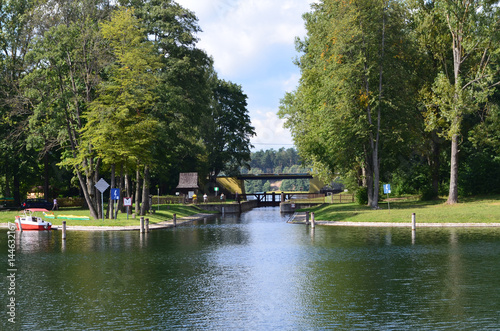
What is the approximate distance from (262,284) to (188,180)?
2285 inches

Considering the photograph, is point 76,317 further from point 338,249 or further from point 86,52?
point 86,52

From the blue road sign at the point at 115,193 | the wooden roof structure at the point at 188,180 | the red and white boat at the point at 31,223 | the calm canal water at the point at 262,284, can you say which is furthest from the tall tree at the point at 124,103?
the wooden roof structure at the point at 188,180

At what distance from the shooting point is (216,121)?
324 ft

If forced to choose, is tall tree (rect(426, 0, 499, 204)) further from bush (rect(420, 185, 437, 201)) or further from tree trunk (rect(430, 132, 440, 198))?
tree trunk (rect(430, 132, 440, 198))

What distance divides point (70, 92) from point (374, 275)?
32595 mm

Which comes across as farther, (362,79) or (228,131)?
(228,131)

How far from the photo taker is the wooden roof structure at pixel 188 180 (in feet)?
246

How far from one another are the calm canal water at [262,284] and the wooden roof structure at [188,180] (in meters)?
43.4

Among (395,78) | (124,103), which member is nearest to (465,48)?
(395,78)

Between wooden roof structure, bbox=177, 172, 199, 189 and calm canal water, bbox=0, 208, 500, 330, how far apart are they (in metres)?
43.4

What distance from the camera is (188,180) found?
7575 centimetres

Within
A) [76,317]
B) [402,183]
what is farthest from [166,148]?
[76,317]

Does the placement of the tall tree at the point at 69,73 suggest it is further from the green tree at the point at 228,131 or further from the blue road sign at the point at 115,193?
the green tree at the point at 228,131

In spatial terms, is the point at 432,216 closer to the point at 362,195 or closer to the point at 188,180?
the point at 362,195
